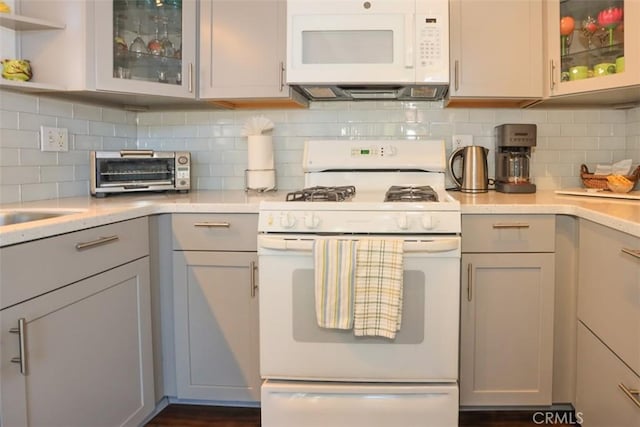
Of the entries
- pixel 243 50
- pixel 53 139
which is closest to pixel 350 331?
pixel 243 50

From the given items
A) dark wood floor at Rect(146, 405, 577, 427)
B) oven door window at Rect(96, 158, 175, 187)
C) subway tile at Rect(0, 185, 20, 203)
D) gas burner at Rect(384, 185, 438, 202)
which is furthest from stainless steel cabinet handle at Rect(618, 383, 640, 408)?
subway tile at Rect(0, 185, 20, 203)

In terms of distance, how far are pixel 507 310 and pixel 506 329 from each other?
74 mm

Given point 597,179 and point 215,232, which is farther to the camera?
point 597,179

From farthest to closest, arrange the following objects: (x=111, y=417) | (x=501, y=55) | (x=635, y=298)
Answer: (x=501, y=55) → (x=111, y=417) → (x=635, y=298)

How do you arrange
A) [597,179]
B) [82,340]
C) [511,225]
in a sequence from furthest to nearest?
[597,179]
[511,225]
[82,340]

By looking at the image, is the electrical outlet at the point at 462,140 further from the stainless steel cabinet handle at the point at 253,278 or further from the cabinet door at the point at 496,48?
the stainless steel cabinet handle at the point at 253,278

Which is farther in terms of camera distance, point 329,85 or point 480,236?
point 329,85

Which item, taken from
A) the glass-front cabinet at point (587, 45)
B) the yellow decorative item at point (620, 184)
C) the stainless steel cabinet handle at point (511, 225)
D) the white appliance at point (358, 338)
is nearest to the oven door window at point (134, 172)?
the white appliance at point (358, 338)

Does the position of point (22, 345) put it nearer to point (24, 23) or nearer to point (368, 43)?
point (24, 23)

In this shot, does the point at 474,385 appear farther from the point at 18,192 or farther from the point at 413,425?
the point at 18,192

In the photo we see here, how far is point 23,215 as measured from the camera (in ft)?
5.63

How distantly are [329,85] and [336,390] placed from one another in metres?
1.27

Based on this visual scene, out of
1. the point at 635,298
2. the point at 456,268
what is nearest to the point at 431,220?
the point at 456,268

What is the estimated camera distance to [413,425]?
5.81 feet
